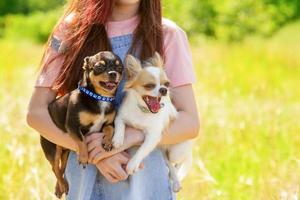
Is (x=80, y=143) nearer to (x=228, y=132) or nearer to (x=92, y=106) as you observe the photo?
(x=92, y=106)

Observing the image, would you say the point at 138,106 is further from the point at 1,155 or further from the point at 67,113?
the point at 1,155

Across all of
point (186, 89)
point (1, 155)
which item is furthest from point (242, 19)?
point (186, 89)

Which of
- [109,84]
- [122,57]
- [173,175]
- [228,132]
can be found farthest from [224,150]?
[109,84]

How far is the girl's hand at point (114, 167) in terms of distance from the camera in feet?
12.2

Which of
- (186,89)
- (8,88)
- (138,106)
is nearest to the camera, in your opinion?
(138,106)

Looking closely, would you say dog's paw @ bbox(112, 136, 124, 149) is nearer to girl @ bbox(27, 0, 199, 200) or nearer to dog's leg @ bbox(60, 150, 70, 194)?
girl @ bbox(27, 0, 199, 200)

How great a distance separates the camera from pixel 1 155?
6125mm

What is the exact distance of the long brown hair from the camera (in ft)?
12.9

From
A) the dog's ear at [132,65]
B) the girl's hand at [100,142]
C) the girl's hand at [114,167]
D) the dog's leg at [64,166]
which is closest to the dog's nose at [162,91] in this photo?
the dog's ear at [132,65]

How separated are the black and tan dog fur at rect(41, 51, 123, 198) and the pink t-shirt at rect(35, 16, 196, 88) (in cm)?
17

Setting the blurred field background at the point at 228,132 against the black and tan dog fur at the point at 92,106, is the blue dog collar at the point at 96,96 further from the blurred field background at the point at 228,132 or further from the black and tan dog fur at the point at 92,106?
the blurred field background at the point at 228,132

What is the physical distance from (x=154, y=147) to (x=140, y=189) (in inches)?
9.4

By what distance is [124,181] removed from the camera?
12.6 ft

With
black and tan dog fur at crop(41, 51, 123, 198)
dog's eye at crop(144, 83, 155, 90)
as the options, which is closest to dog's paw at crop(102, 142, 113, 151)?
black and tan dog fur at crop(41, 51, 123, 198)
